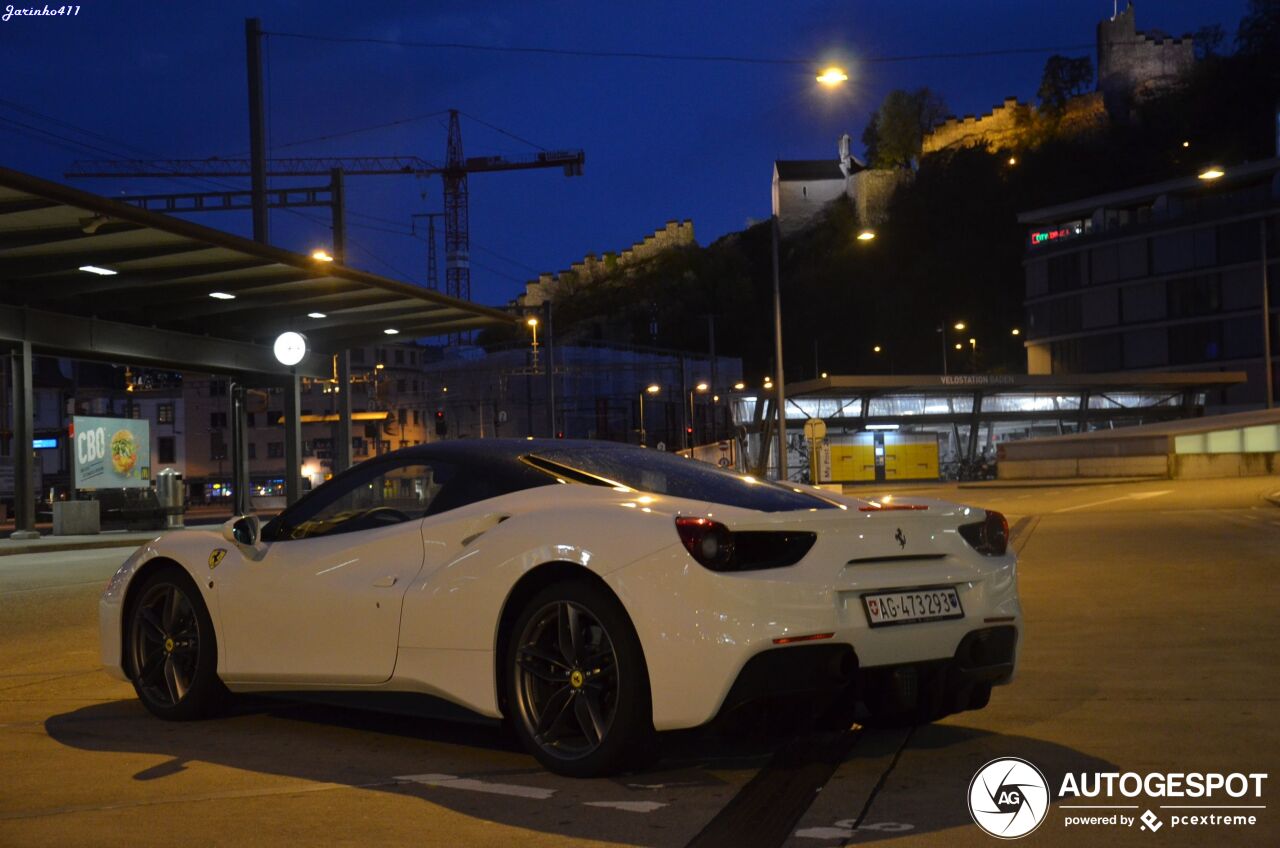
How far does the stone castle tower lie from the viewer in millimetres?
154625

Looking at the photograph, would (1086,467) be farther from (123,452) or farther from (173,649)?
(173,649)

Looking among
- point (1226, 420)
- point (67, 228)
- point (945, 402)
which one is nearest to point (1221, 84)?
point (945, 402)

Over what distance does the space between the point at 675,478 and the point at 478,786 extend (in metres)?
1.50

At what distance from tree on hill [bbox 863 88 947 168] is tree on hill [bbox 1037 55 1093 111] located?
593 inches

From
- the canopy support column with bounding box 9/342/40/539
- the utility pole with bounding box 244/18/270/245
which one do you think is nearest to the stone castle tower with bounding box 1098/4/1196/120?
the utility pole with bounding box 244/18/270/245

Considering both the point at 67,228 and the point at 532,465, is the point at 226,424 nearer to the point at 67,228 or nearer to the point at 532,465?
the point at 67,228

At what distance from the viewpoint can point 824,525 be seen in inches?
202

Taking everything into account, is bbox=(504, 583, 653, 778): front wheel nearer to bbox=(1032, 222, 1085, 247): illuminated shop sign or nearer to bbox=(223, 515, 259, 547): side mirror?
bbox=(223, 515, 259, 547): side mirror

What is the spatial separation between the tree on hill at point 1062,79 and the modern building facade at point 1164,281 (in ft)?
204

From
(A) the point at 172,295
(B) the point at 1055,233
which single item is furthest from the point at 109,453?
(B) the point at 1055,233

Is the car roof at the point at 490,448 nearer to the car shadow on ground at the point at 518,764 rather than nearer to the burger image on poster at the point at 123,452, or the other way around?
the car shadow on ground at the point at 518,764

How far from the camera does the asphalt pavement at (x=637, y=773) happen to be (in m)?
4.43

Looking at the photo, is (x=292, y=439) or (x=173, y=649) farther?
(x=292, y=439)

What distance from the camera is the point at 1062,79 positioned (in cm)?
16550
